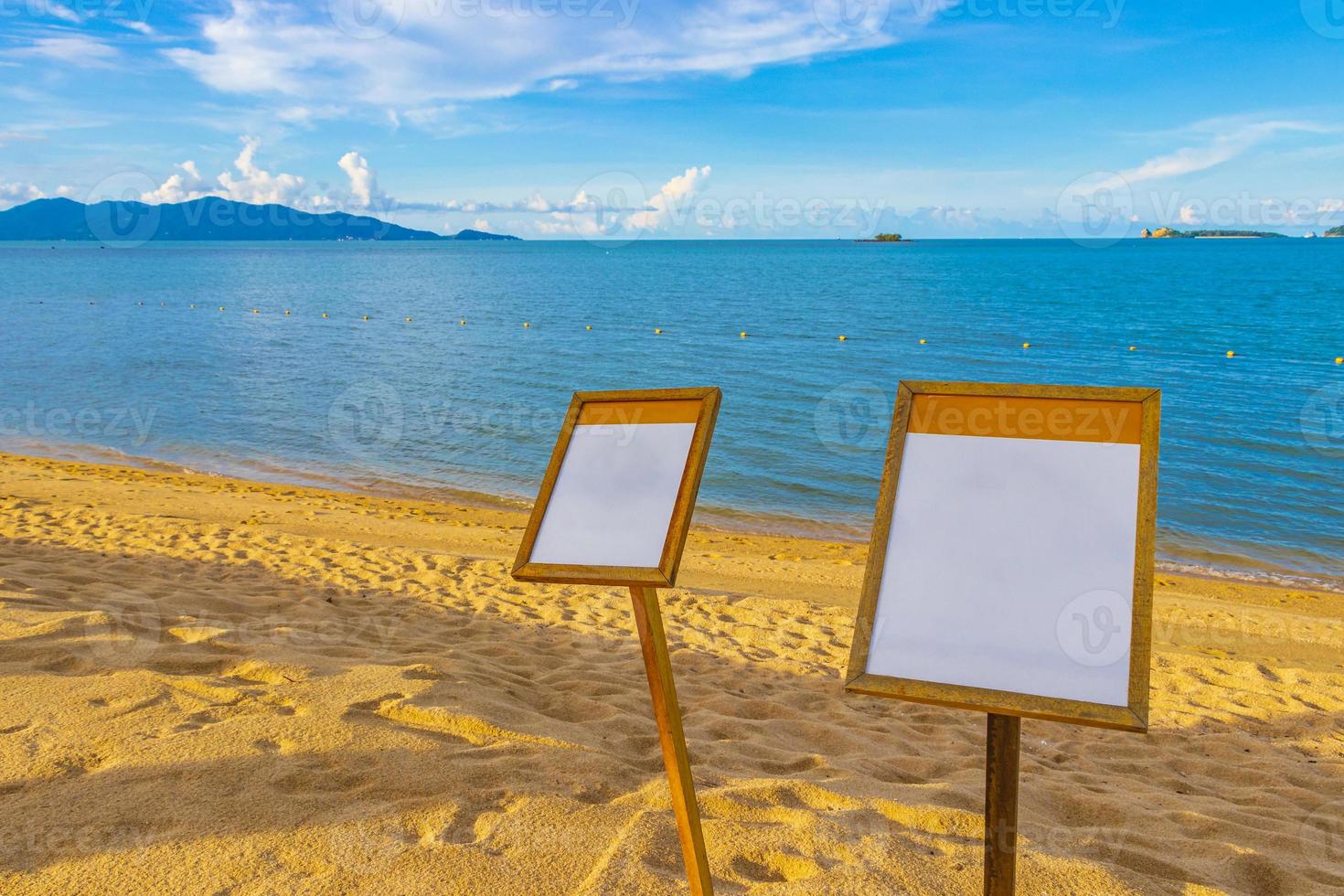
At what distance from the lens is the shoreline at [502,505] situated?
10336 mm

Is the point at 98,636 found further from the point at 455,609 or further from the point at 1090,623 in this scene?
the point at 1090,623

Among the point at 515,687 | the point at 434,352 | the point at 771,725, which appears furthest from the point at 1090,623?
the point at 434,352

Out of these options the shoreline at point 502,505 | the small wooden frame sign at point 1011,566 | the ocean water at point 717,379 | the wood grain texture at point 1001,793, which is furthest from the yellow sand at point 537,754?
the ocean water at point 717,379

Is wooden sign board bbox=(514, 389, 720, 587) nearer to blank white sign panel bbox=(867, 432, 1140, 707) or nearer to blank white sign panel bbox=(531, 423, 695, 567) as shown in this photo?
blank white sign panel bbox=(531, 423, 695, 567)

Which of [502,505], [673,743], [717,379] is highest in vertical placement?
[673,743]

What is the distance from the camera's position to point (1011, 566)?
1.86 metres

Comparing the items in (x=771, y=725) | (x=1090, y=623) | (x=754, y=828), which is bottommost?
(x=771, y=725)

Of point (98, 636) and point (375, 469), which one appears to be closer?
point (98, 636)

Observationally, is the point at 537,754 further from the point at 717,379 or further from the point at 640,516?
Answer: the point at 717,379

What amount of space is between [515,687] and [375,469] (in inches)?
447

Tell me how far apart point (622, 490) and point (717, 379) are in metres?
21.3

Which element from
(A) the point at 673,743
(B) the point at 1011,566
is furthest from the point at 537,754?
(B) the point at 1011,566

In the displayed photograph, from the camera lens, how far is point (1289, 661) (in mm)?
7078

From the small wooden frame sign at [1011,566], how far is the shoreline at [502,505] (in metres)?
9.42
